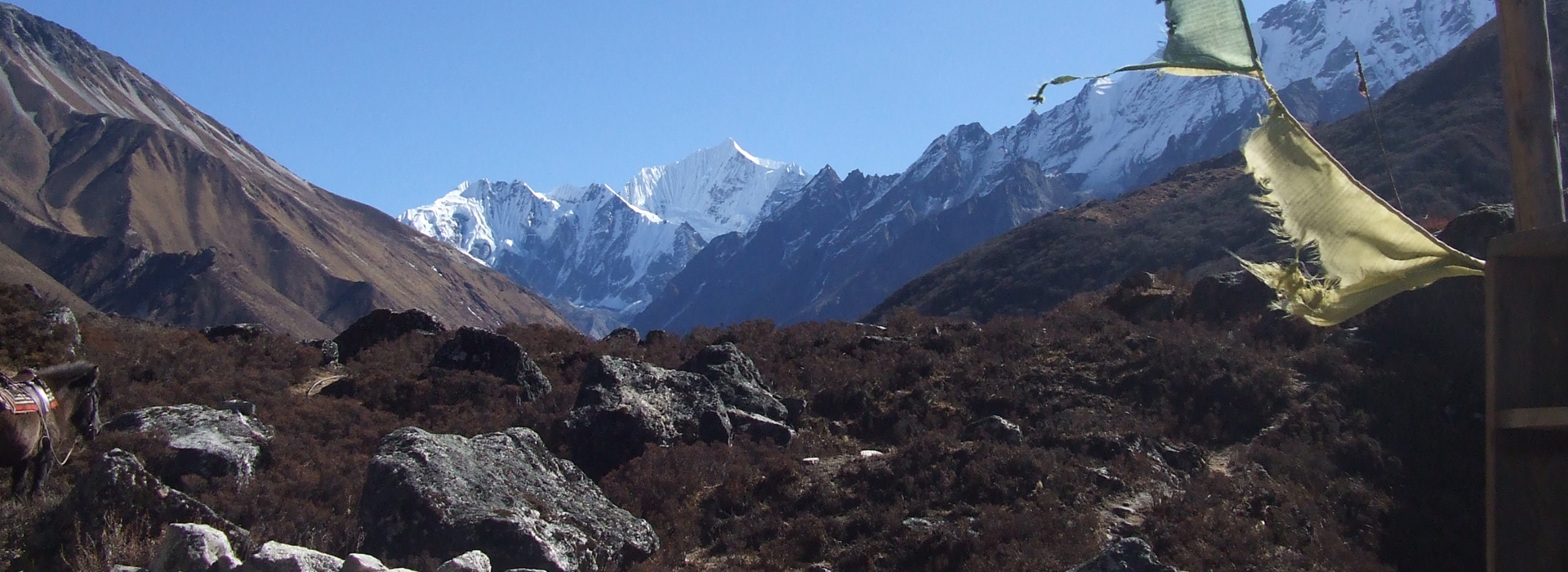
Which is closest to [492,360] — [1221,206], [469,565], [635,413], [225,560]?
[635,413]

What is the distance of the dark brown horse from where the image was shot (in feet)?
22.2

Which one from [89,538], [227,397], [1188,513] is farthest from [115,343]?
[1188,513]

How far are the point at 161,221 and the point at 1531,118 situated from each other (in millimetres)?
137703

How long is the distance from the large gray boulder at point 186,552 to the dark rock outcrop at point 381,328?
517 inches

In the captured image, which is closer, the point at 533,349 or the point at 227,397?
the point at 227,397

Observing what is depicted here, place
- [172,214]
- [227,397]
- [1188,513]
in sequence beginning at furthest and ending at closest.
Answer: [172,214] < [227,397] < [1188,513]

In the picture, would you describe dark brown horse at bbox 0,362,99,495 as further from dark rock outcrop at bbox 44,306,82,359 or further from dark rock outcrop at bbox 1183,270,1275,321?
dark rock outcrop at bbox 1183,270,1275,321

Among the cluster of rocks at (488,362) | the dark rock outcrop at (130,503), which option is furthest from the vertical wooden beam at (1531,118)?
the cluster of rocks at (488,362)

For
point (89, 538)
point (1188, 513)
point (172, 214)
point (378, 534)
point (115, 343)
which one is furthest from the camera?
point (172, 214)

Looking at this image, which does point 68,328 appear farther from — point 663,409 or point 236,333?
point 663,409

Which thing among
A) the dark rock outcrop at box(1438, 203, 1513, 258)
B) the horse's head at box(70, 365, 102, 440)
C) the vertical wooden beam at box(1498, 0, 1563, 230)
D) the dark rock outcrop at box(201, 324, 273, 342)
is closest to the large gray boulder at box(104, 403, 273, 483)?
the horse's head at box(70, 365, 102, 440)

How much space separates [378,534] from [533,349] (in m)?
10.3

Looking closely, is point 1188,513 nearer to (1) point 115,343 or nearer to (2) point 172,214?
(1) point 115,343

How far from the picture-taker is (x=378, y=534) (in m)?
7.59
